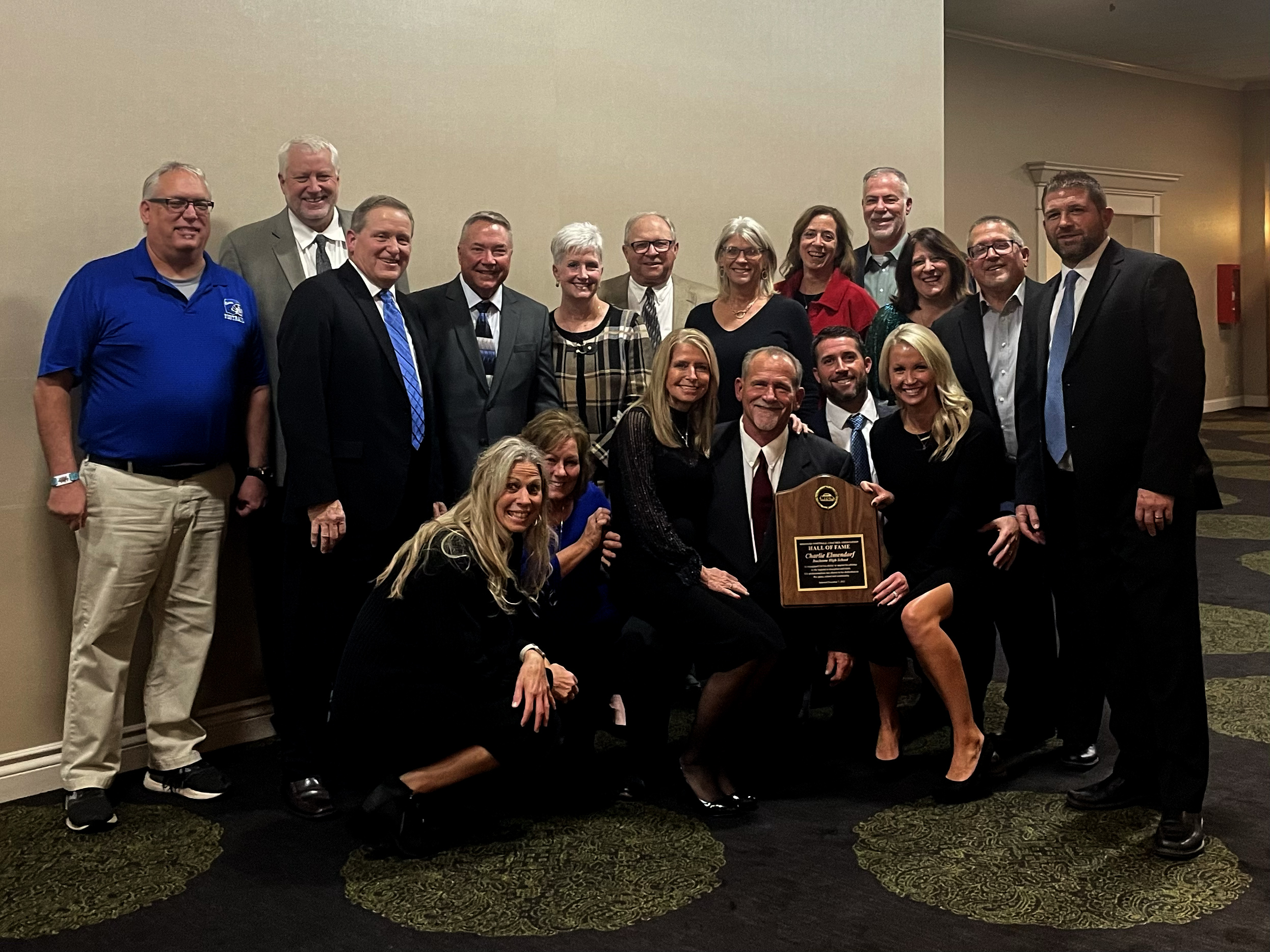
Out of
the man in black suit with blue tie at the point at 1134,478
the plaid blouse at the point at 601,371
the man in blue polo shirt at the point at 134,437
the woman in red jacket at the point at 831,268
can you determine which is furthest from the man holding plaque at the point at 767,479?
the man in blue polo shirt at the point at 134,437

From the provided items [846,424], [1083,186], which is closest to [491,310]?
[846,424]

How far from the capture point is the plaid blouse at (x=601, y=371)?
4.02 m

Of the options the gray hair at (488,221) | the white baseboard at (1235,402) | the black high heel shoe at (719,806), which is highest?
the gray hair at (488,221)

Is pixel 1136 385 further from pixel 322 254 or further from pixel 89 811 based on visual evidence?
pixel 89 811

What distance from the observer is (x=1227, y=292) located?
47.4 feet

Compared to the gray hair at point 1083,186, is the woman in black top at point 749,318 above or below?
below

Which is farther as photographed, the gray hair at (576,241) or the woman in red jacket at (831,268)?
the woman in red jacket at (831,268)

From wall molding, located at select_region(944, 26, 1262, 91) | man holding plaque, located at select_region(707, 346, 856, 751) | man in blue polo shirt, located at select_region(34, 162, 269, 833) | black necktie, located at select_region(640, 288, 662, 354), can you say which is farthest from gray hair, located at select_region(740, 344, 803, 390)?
wall molding, located at select_region(944, 26, 1262, 91)

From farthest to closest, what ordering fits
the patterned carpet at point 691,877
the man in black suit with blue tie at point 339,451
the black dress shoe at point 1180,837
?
the man in black suit with blue tie at point 339,451 < the black dress shoe at point 1180,837 < the patterned carpet at point 691,877

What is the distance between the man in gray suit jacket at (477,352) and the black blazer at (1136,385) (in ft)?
5.40

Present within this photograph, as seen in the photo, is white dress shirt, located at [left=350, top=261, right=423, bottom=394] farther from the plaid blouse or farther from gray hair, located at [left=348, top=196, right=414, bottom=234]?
the plaid blouse

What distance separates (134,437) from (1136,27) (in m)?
10.4

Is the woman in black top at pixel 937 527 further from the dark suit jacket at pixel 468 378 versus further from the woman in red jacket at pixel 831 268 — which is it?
the dark suit jacket at pixel 468 378

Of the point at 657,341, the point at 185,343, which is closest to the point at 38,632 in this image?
the point at 185,343
